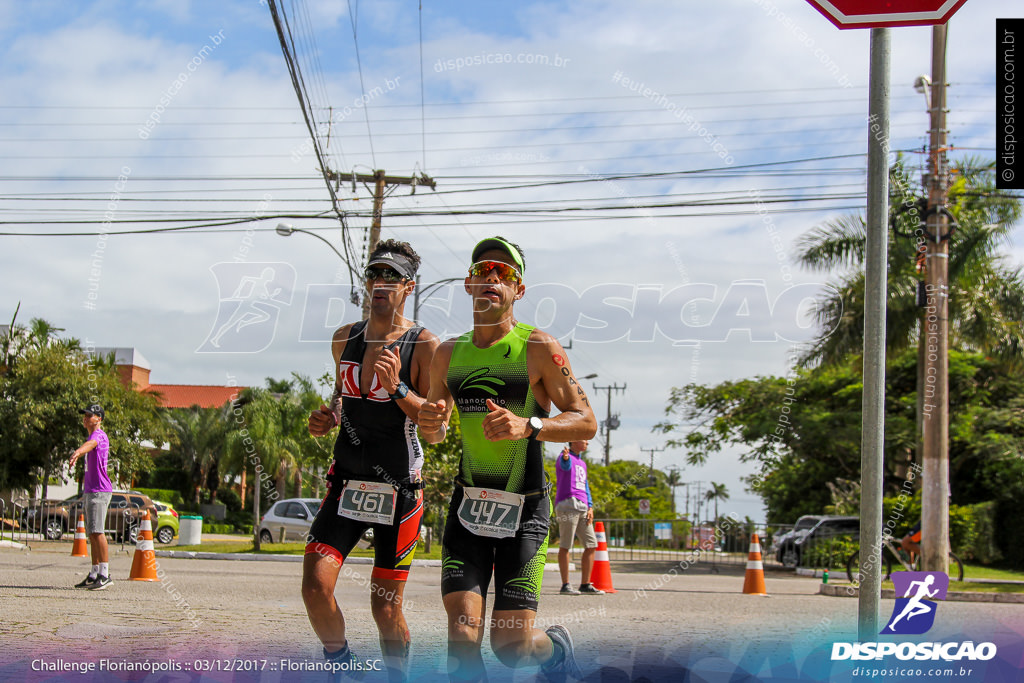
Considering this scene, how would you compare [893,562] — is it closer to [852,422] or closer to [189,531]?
[852,422]

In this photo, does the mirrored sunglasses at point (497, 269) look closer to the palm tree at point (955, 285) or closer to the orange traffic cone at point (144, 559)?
the orange traffic cone at point (144, 559)

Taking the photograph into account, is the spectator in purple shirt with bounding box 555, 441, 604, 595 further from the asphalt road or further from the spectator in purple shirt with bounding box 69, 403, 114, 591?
the spectator in purple shirt with bounding box 69, 403, 114, 591

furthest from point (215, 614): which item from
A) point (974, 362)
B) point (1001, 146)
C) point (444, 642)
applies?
point (974, 362)

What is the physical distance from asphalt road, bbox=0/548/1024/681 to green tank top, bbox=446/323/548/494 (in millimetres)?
1326

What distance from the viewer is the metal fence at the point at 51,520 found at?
21562mm

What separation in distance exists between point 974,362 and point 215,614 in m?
23.2

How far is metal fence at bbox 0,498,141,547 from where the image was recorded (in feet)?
70.7

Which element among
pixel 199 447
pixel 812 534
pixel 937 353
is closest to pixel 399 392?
pixel 937 353

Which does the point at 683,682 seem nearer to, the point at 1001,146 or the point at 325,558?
the point at 325,558

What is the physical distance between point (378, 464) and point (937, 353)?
14.0 metres

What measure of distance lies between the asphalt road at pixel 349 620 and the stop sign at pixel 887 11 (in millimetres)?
3525

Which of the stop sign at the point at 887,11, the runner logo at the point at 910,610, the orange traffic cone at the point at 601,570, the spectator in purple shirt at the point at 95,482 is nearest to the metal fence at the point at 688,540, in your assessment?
the orange traffic cone at the point at 601,570

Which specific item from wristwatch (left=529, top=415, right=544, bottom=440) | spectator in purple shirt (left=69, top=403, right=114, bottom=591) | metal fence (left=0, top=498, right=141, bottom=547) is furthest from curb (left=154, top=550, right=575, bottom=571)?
wristwatch (left=529, top=415, right=544, bottom=440)

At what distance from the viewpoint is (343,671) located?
15.7ft
